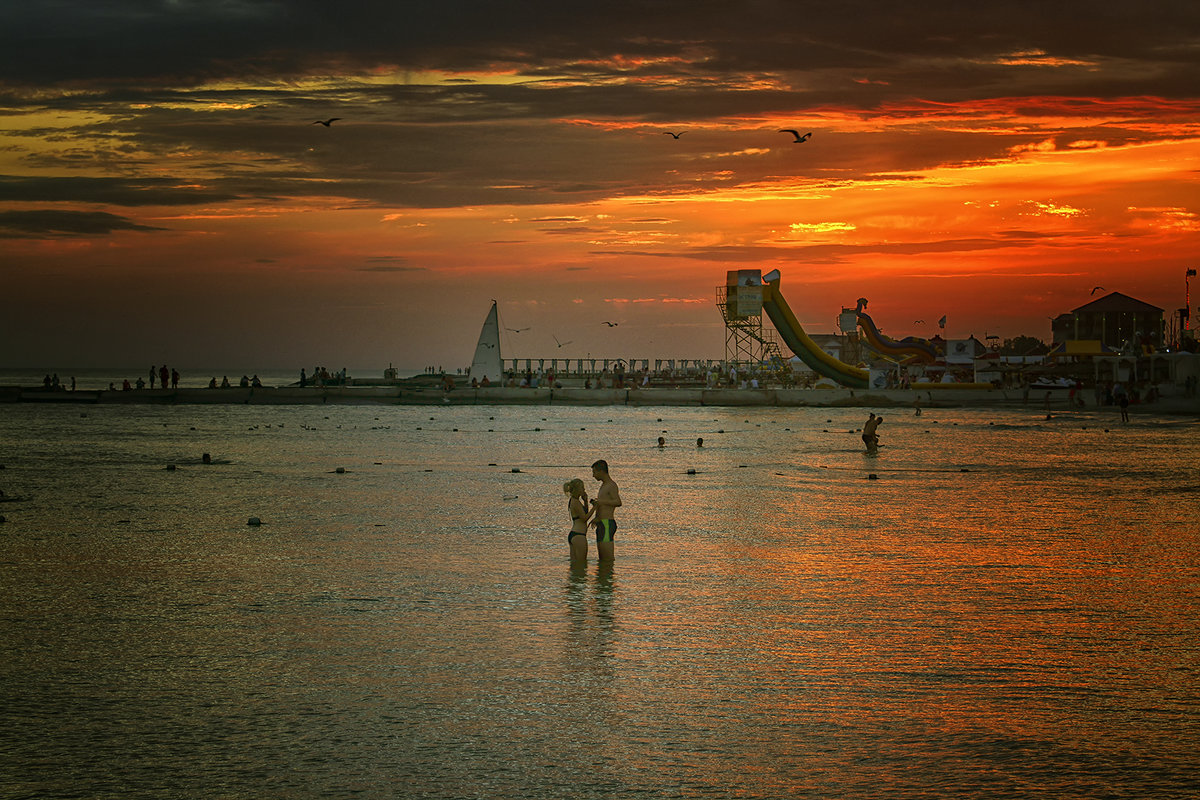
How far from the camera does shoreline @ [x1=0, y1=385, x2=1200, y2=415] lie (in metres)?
82.9

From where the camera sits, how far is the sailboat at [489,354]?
10319cm

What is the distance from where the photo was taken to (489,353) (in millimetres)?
104000

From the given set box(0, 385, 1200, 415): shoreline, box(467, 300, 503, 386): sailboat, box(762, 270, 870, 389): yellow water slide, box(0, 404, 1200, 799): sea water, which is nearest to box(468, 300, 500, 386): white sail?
box(467, 300, 503, 386): sailboat

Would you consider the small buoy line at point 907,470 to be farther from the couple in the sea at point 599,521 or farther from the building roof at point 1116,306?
the building roof at point 1116,306

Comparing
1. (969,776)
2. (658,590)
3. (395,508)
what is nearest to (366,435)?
(395,508)

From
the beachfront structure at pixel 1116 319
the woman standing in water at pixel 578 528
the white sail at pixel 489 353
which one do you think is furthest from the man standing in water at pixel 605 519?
the beachfront structure at pixel 1116 319

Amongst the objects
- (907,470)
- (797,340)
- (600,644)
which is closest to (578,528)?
(600,644)

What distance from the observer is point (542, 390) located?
91938 mm

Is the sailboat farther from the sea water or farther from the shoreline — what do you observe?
the sea water

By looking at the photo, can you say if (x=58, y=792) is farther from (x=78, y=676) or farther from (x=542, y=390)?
(x=542, y=390)

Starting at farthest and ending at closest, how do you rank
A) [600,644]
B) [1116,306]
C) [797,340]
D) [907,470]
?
[1116,306] < [797,340] < [907,470] < [600,644]

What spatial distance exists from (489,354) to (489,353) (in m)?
0.11

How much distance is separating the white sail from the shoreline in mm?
9312

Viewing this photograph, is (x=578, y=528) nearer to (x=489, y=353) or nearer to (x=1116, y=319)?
(x=489, y=353)
